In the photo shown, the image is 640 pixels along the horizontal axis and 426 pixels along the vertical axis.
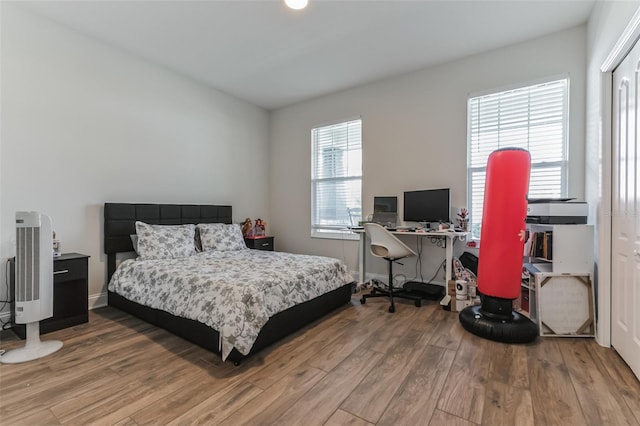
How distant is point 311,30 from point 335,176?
216 centimetres

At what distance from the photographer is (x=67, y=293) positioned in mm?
2773

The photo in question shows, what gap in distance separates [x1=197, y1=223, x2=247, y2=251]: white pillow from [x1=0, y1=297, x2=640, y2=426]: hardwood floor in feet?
4.47

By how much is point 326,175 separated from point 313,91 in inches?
52.0

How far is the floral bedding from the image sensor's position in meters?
2.07

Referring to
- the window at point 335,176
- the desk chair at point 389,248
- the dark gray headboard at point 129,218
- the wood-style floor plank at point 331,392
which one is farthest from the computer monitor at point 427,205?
the dark gray headboard at point 129,218

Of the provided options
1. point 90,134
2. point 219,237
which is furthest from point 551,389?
point 90,134

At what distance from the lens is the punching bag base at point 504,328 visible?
2371 millimetres

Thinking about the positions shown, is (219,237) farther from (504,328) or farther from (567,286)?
(567,286)

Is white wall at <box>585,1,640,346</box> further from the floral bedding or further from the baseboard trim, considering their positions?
the baseboard trim

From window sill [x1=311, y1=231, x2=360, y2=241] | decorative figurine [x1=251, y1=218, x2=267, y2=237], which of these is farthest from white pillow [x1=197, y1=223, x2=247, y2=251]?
window sill [x1=311, y1=231, x2=360, y2=241]

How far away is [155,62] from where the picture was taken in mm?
3719

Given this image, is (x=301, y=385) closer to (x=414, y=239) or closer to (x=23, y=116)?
(x=414, y=239)

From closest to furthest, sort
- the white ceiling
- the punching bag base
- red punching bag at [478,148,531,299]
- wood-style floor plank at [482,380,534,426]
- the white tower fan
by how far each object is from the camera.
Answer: wood-style floor plank at [482,380,534,426] < the white tower fan < the punching bag base < red punching bag at [478,148,531,299] < the white ceiling

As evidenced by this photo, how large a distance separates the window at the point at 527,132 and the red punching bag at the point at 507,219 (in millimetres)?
959
